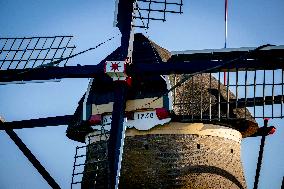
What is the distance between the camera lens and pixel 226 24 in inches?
452

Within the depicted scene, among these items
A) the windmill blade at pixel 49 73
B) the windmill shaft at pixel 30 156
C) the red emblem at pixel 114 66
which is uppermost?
the red emblem at pixel 114 66

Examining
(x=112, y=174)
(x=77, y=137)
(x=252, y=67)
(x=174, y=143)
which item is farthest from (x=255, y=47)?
(x=77, y=137)

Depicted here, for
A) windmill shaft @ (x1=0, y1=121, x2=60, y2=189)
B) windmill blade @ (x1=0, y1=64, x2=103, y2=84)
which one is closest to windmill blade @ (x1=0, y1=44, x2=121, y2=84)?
windmill blade @ (x1=0, y1=64, x2=103, y2=84)

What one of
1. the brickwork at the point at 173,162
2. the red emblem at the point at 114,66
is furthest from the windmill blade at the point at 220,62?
the brickwork at the point at 173,162

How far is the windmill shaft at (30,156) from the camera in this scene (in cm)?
1059

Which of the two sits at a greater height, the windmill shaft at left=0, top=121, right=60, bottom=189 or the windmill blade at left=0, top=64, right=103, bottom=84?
the windmill blade at left=0, top=64, right=103, bottom=84

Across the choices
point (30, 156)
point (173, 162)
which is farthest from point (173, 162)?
point (30, 156)

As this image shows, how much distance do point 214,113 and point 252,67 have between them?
1550 mm

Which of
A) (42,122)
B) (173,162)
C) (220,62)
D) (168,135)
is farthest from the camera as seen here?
(42,122)

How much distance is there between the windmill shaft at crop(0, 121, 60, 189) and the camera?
1059cm

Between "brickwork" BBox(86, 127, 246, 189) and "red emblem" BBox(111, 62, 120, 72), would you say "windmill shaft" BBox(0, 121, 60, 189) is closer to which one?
"brickwork" BBox(86, 127, 246, 189)

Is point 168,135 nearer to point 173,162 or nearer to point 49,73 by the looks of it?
point 173,162

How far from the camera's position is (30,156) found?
1073 centimetres

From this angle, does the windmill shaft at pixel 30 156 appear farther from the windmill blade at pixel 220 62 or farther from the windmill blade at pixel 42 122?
the windmill blade at pixel 220 62
